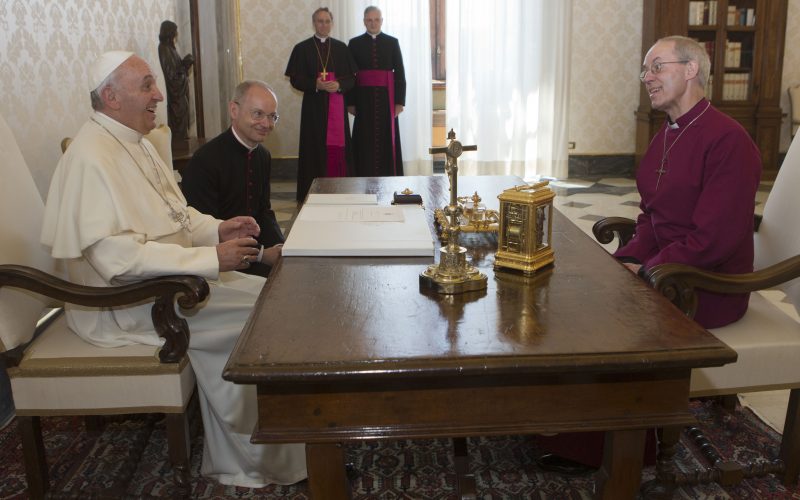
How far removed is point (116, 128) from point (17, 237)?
0.45 m

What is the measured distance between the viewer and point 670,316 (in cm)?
155

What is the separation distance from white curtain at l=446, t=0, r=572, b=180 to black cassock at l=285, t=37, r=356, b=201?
1.82 metres

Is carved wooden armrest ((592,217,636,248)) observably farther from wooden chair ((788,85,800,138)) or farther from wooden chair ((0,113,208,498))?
wooden chair ((788,85,800,138))

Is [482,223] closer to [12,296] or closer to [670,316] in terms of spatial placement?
[670,316]

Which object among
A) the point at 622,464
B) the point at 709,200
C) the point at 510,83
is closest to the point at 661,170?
the point at 709,200

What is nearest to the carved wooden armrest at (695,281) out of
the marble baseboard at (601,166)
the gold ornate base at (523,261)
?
the gold ornate base at (523,261)

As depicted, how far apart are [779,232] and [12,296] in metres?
2.42

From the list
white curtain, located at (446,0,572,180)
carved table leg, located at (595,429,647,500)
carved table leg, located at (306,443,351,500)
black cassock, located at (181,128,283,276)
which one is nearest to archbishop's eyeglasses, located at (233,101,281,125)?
black cassock, located at (181,128,283,276)

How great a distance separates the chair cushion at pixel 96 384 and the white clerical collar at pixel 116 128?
73cm

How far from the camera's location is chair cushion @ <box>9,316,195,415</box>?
6.75 ft

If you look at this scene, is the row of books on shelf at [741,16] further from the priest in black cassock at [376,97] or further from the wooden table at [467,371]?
the wooden table at [467,371]

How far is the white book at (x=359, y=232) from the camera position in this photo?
205 centimetres

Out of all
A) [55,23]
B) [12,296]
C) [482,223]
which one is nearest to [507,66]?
[55,23]

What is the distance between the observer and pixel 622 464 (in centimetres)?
153
